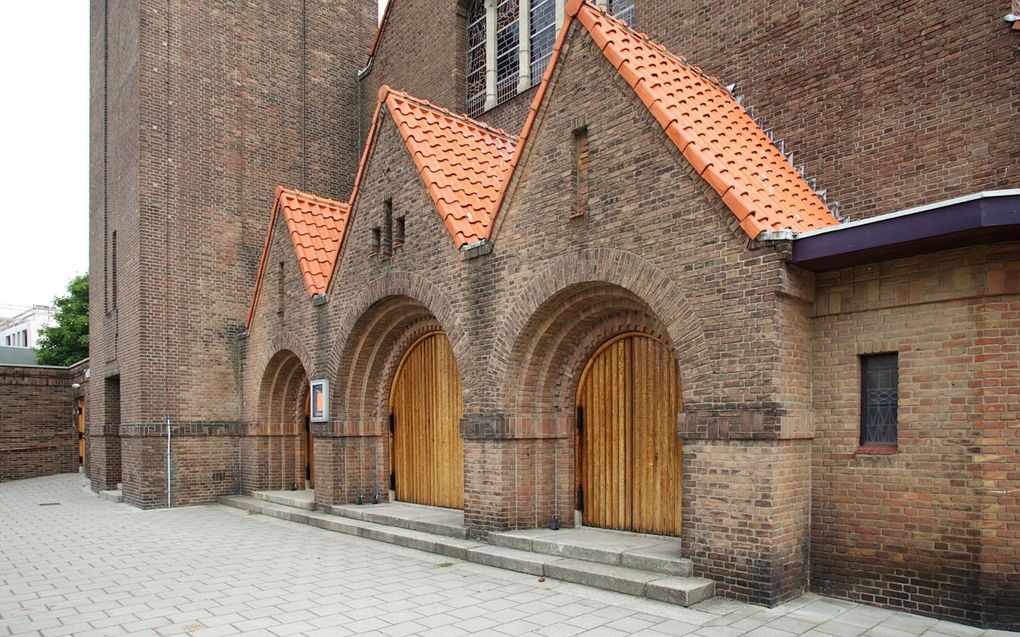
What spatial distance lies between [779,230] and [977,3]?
348 cm

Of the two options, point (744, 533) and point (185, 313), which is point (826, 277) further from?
point (185, 313)

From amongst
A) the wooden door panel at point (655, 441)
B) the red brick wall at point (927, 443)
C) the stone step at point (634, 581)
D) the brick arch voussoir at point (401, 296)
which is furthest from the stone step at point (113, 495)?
the red brick wall at point (927, 443)

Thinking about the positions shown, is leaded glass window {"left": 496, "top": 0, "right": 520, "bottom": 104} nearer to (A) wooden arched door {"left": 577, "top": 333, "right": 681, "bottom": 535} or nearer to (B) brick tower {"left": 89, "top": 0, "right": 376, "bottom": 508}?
(B) brick tower {"left": 89, "top": 0, "right": 376, "bottom": 508}

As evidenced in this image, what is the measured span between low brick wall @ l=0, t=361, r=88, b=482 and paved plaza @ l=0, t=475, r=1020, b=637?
14.2m

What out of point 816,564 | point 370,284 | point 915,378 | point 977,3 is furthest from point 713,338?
point 370,284

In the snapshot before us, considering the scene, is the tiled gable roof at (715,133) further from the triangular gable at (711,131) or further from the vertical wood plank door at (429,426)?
the vertical wood plank door at (429,426)

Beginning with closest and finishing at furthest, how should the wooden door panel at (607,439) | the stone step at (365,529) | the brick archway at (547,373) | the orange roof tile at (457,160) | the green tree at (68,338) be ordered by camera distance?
1. the brick archway at (547,373)
2. the wooden door panel at (607,439)
3. the stone step at (365,529)
4. the orange roof tile at (457,160)
5. the green tree at (68,338)

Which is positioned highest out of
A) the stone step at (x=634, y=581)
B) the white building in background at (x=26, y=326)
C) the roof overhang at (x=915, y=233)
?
the white building in background at (x=26, y=326)

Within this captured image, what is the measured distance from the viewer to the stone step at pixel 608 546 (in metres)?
7.29

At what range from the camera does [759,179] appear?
25.7 ft

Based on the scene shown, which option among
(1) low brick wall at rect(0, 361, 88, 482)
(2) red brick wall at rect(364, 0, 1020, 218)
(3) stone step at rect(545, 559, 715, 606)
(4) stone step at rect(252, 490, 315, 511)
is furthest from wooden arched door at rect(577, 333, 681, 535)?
(1) low brick wall at rect(0, 361, 88, 482)

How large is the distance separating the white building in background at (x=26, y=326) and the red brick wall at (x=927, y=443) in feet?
225

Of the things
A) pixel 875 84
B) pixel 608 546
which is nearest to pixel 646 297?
pixel 608 546

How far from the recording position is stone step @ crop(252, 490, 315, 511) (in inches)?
522
